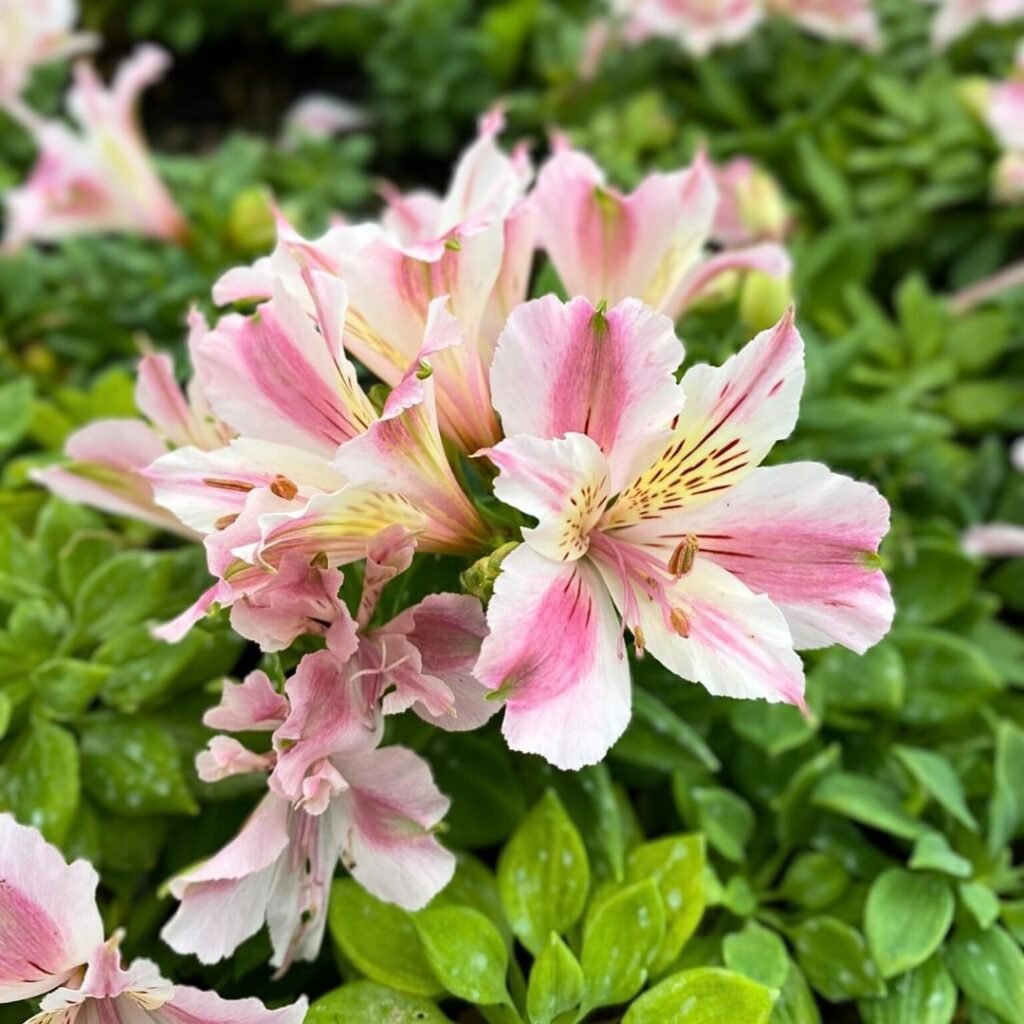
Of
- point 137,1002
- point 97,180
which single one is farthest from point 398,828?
point 97,180

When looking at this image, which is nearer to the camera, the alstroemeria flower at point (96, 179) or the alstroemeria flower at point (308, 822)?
the alstroemeria flower at point (308, 822)

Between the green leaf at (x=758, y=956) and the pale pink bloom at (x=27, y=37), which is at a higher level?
the pale pink bloom at (x=27, y=37)

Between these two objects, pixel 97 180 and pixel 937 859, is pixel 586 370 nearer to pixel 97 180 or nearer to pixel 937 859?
pixel 937 859

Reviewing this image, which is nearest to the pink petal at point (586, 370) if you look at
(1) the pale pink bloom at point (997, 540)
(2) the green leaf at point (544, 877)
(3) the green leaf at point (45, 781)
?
(2) the green leaf at point (544, 877)

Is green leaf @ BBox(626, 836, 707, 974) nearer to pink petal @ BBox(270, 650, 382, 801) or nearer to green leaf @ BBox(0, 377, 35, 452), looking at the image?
pink petal @ BBox(270, 650, 382, 801)

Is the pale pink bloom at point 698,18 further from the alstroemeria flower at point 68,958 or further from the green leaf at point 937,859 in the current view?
the alstroemeria flower at point 68,958

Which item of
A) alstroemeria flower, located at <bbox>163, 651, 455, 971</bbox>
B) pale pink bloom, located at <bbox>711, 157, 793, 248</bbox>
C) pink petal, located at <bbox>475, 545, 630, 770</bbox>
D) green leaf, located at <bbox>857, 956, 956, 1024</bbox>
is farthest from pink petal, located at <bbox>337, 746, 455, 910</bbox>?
pale pink bloom, located at <bbox>711, 157, 793, 248</bbox>

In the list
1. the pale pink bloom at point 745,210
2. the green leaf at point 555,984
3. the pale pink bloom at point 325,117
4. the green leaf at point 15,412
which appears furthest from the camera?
the pale pink bloom at point 325,117

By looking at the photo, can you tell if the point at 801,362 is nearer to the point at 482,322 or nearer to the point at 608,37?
the point at 482,322
